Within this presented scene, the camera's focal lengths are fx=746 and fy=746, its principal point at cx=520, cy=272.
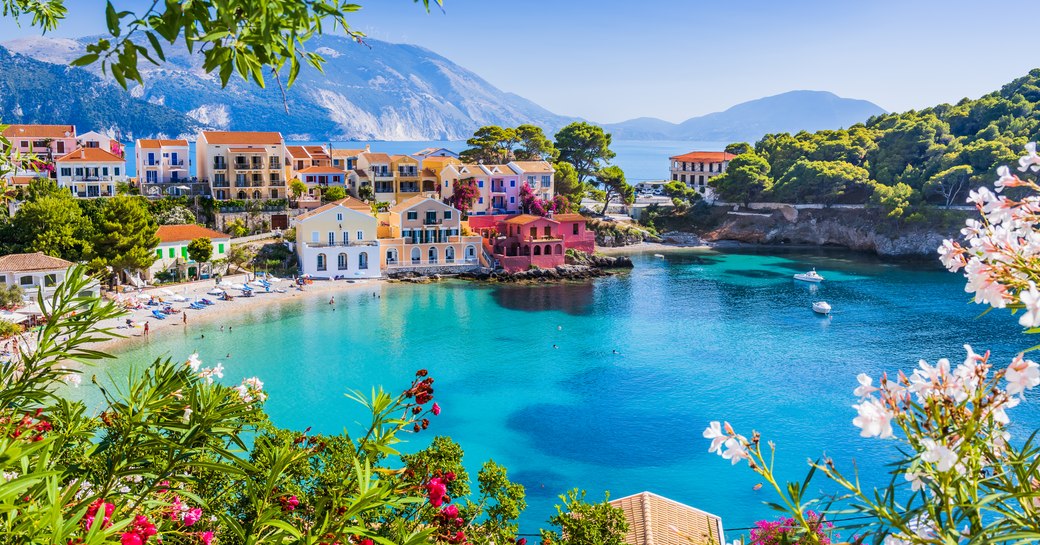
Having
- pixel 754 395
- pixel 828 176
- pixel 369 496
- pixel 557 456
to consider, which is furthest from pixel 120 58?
pixel 828 176

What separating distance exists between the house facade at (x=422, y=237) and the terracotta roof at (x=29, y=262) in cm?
1519

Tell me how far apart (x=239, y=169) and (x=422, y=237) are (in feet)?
40.7

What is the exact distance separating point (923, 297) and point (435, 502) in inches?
1471

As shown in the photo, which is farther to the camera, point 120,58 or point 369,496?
point 369,496

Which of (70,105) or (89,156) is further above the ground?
(70,105)

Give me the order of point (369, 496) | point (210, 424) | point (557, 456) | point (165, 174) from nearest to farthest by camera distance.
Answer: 1. point (369, 496)
2. point (210, 424)
3. point (557, 456)
4. point (165, 174)

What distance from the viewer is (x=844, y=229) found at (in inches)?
2062

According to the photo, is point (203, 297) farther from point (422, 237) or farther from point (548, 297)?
point (548, 297)

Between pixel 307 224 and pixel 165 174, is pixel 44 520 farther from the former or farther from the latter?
pixel 165 174

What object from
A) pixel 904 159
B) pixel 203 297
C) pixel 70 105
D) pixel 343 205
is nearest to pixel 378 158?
pixel 343 205

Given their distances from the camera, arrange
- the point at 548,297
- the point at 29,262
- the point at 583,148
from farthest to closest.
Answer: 1. the point at 583,148
2. the point at 548,297
3. the point at 29,262

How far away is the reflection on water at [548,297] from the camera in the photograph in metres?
33.6

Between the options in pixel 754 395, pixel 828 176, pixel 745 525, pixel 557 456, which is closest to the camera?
pixel 745 525

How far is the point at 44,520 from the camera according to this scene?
2213 millimetres
